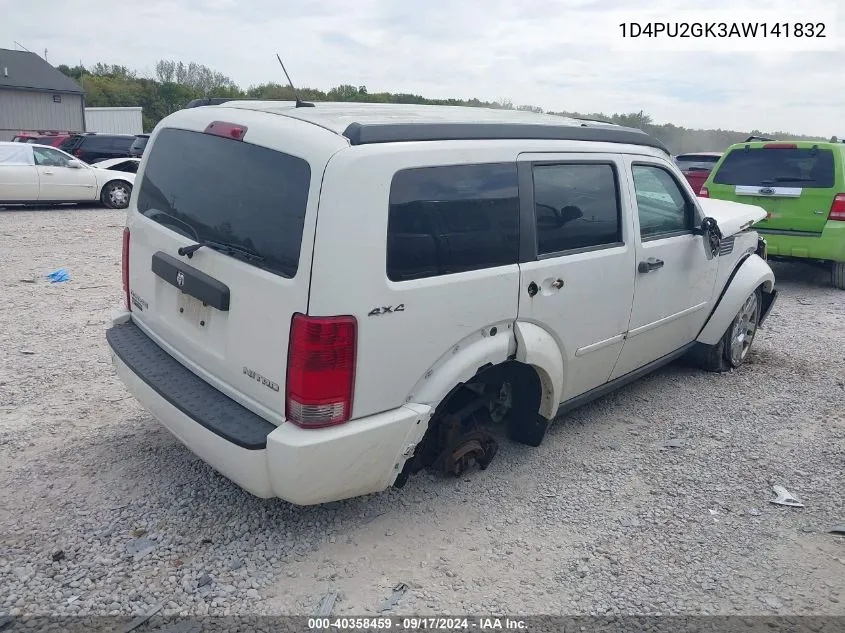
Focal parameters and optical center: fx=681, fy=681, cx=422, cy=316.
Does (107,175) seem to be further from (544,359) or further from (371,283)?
(371,283)

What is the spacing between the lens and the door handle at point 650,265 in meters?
4.09

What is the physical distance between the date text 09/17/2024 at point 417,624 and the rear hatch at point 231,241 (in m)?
0.83

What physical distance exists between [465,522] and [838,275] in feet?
24.0

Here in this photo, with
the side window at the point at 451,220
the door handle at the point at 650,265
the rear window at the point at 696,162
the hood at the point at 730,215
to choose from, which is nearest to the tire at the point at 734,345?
the hood at the point at 730,215

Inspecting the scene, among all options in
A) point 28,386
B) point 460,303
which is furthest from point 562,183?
point 28,386

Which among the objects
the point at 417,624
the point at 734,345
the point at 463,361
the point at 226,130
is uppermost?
the point at 226,130

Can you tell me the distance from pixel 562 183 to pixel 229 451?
2.16m

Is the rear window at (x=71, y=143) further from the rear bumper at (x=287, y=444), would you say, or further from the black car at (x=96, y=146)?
the rear bumper at (x=287, y=444)

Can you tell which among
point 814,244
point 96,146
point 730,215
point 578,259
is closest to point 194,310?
point 578,259

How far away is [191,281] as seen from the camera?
124 inches

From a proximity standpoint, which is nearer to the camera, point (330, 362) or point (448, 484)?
point (330, 362)

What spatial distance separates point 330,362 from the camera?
2.68 metres

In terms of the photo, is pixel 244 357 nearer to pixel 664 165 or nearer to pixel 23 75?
pixel 664 165

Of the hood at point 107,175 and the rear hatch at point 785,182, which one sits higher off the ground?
the rear hatch at point 785,182
